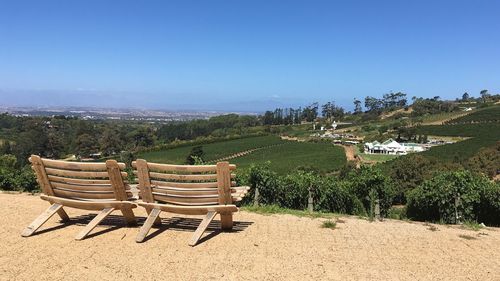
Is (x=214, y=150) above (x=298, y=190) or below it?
below

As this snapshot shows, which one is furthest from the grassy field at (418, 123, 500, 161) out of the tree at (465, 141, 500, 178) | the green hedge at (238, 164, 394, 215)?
the green hedge at (238, 164, 394, 215)

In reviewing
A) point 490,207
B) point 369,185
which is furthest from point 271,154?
point 490,207

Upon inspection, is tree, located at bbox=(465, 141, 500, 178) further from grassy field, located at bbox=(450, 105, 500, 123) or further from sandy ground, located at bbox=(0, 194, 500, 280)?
grassy field, located at bbox=(450, 105, 500, 123)

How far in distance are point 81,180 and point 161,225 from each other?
112 centimetres

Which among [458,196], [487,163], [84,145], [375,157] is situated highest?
[458,196]

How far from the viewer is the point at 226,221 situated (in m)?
4.86

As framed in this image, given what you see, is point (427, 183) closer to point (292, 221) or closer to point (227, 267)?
point (292, 221)

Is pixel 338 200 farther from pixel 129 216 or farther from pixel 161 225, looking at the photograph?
pixel 129 216

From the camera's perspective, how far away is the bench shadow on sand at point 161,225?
482cm

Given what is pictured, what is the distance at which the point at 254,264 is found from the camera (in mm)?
3895

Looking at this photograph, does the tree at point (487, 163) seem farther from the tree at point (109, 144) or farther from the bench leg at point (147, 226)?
the tree at point (109, 144)

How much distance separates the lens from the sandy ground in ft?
12.1

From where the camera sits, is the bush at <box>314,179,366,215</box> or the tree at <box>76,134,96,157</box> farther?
the tree at <box>76,134,96,157</box>

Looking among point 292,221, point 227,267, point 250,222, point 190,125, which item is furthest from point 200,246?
point 190,125
